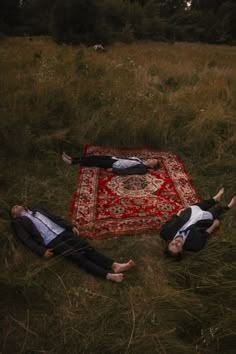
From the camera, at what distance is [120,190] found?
4.58 meters

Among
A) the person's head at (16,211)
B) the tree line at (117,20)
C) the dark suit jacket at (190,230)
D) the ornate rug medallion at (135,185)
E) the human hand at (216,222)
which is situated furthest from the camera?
the tree line at (117,20)

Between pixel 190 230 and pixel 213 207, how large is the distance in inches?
26.0

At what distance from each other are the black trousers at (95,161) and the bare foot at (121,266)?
2.08 metres

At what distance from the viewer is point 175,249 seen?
3.31 meters

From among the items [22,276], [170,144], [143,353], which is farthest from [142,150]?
[143,353]

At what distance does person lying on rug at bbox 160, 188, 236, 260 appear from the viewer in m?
3.38

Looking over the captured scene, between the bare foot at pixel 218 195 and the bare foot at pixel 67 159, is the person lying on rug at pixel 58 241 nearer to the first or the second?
the bare foot at pixel 67 159

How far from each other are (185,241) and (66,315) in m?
1.43

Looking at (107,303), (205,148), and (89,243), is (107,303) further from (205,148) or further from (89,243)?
(205,148)

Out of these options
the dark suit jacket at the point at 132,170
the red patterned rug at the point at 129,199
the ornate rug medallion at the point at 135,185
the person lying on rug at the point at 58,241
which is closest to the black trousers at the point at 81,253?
the person lying on rug at the point at 58,241

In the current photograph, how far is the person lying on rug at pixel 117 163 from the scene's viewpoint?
16.0 ft

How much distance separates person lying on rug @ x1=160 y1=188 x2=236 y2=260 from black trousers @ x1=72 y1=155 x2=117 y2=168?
1.51 m

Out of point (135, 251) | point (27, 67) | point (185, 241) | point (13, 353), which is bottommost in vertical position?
point (13, 353)

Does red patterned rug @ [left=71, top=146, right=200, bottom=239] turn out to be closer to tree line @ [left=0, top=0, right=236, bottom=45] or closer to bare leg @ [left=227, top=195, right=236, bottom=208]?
bare leg @ [left=227, top=195, right=236, bottom=208]
